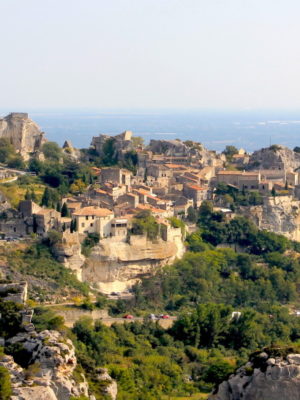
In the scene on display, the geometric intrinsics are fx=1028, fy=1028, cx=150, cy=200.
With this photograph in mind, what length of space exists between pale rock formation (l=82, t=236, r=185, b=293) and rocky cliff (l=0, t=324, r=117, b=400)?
17.3 meters

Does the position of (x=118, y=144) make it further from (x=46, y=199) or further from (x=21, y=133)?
(x=46, y=199)

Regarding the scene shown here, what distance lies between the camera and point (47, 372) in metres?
23.9

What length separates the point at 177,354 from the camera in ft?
115

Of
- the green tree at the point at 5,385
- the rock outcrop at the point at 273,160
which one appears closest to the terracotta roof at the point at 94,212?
the rock outcrop at the point at 273,160

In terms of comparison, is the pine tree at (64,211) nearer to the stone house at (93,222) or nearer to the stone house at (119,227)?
the stone house at (93,222)

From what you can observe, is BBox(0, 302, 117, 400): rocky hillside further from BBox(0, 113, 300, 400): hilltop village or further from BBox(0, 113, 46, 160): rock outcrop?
BBox(0, 113, 46, 160): rock outcrop

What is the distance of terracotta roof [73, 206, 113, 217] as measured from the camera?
44.3 meters

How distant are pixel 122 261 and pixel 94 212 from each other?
245 cm

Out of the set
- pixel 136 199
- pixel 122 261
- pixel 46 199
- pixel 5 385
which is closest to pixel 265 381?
pixel 5 385

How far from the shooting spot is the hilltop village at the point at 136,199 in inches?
1730

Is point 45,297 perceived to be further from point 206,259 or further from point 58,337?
point 58,337

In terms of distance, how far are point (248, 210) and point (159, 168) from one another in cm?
599

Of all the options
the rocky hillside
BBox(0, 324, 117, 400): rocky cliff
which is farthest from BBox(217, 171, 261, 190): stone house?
BBox(0, 324, 117, 400): rocky cliff

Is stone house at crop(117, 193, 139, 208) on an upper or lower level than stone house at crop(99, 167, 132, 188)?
lower
